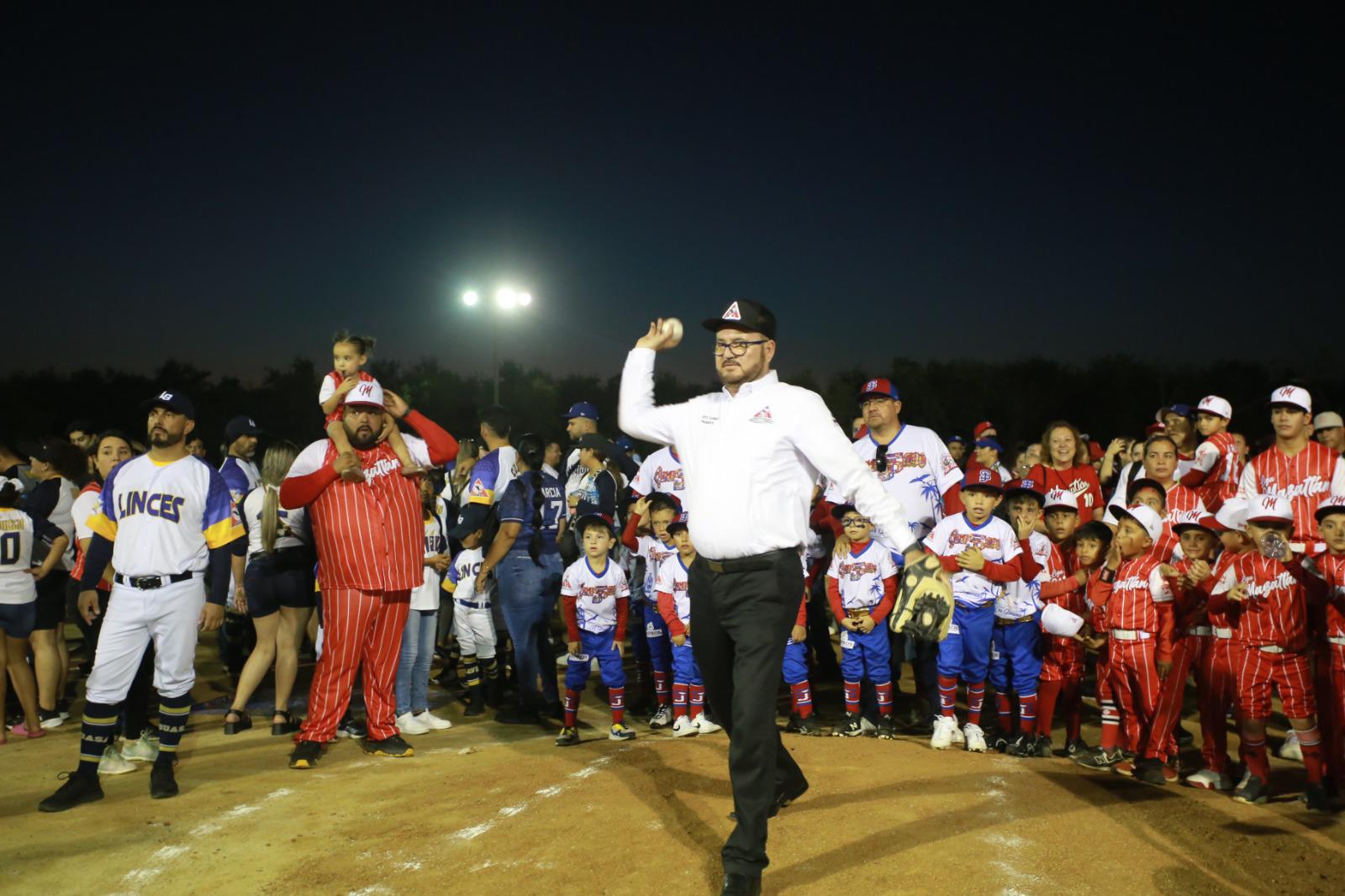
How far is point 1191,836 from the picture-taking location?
189 inches

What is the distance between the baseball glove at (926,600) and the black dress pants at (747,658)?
1.59 feet

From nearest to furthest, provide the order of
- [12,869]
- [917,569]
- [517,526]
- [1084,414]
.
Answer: [917,569]
[12,869]
[517,526]
[1084,414]

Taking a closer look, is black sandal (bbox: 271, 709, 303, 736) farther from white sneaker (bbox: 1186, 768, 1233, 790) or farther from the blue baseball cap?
white sneaker (bbox: 1186, 768, 1233, 790)

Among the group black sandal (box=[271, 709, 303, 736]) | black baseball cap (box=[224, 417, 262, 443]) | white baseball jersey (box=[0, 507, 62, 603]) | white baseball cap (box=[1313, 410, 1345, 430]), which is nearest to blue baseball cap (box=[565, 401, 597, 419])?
black baseball cap (box=[224, 417, 262, 443])

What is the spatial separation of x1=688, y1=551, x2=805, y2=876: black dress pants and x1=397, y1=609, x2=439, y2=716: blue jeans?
386 cm

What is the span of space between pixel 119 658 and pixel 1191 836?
6.02 meters

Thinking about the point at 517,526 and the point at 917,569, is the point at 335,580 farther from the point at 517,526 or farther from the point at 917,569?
the point at 917,569

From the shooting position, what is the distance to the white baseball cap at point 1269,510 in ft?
19.5

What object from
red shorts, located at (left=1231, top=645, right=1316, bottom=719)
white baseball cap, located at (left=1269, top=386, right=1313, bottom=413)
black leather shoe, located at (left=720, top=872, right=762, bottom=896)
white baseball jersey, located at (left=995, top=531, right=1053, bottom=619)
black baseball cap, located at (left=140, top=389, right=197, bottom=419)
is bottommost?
black leather shoe, located at (left=720, top=872, right=762, bottom=896)

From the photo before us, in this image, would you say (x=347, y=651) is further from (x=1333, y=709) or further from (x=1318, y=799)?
(x=1333, y=709)

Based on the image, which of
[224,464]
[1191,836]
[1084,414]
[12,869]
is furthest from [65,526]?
[1084,414]

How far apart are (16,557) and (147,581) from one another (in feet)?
8.54

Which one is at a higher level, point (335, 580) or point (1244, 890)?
point (335, 580)

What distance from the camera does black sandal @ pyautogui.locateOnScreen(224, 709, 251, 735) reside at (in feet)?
23.9
